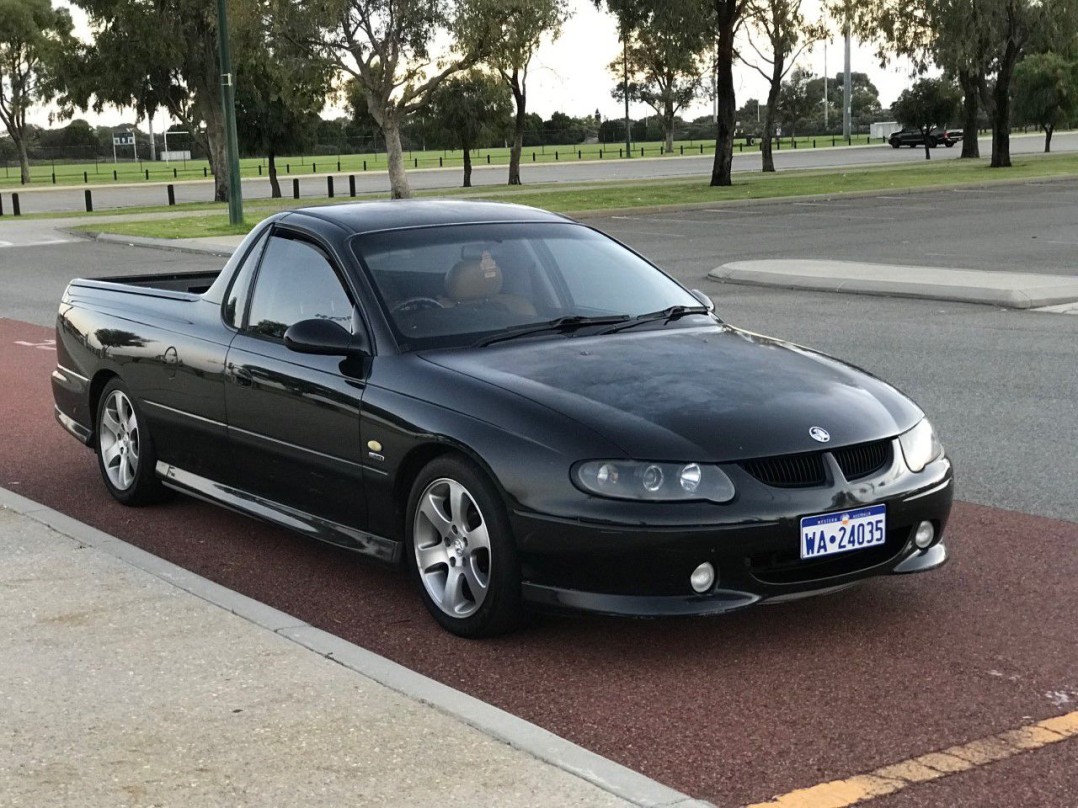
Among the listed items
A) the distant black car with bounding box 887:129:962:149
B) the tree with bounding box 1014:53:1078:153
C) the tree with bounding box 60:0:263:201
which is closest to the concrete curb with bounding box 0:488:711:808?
the tree with bounding box 60:0:263:201

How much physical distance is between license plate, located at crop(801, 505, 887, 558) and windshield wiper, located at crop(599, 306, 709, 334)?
1.45 meters

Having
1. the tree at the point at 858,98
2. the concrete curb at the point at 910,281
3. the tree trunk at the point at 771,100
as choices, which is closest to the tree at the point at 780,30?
the tree trunk at the point at 771,100

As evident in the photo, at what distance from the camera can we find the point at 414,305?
6129 millimetres

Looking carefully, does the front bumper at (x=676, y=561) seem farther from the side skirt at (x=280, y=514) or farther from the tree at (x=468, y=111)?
the tree at (x=468, y=111)

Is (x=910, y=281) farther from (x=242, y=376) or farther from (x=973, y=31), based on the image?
(x=973, y=31)

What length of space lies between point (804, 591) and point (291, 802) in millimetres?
2018

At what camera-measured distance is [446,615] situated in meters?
5.48

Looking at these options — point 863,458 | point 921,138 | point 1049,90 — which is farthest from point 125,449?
point 921,138

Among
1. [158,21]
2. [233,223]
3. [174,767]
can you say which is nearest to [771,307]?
[174,767]

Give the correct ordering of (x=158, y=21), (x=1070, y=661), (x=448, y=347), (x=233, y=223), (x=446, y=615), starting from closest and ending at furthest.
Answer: (x=1070, y=661) < (x=446, y=615) < (x=448, y=347) < (x=233, y=223) < (x=158, y=21)

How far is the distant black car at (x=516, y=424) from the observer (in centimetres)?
502

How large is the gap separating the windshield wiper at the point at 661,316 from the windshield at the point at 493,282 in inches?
1.8

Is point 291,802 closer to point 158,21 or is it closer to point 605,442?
point 605,442

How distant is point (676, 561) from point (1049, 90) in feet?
244
